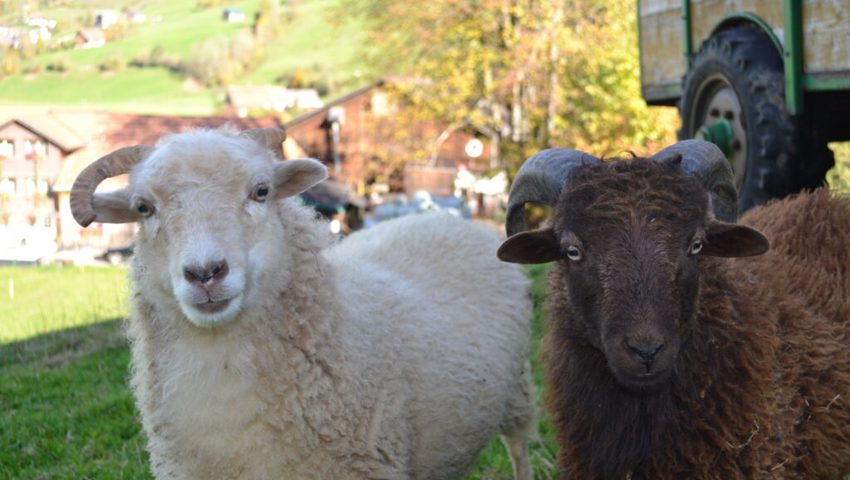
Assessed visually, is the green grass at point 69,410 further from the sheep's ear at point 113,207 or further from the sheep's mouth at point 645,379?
the sheep's mouth at point 645,379

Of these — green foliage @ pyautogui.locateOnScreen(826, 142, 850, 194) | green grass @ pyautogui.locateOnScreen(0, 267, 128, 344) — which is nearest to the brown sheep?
green grass @ pyautogui.locateOnScreen(0, 267, 128, 344)

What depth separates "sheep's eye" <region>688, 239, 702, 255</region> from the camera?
369 cm

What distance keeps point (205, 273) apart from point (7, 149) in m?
26.3

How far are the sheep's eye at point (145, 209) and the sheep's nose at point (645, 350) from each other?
1895mm

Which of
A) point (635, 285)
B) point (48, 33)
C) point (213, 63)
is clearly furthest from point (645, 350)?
point (213, 63)

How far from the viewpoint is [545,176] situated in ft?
13.4

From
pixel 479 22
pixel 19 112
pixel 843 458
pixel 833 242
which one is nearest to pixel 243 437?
pixel 843 458

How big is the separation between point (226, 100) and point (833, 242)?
52106 mm

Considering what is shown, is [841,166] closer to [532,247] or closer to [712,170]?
[712,170]

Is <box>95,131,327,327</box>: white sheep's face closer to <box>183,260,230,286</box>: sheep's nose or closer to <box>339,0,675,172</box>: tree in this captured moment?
<box>183,260,230,286</box>: sheep's nose

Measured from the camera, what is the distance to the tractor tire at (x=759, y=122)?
254 inches

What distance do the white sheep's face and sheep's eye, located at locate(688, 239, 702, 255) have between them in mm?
1572

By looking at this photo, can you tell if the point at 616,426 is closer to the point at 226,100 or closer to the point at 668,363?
the point at 668,363

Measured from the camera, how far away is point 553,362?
13.8ft
